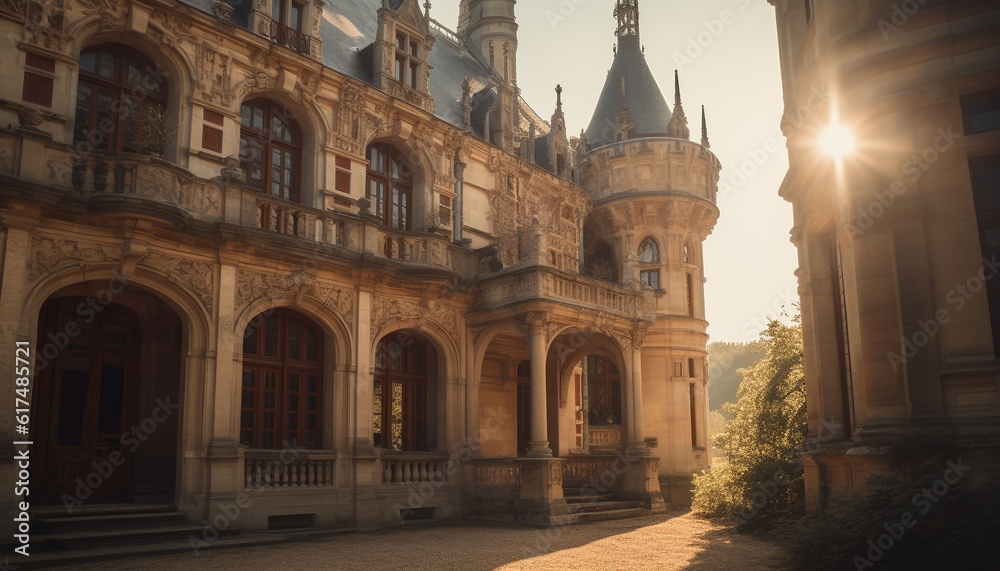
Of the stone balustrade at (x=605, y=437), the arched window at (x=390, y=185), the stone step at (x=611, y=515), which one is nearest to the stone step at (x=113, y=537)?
the stone step at (x=611, y=515)

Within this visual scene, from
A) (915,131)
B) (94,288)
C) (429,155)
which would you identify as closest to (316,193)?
(429,155)

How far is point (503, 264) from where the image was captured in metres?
18.6

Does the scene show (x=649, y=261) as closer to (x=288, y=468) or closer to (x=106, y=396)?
(x=288, y=468)

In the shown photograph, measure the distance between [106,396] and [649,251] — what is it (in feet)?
57.1

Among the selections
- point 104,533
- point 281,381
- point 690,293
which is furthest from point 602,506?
point 104,533

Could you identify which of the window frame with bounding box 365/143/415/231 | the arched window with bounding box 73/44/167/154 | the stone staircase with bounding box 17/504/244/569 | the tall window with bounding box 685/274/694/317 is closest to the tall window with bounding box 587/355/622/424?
the tall window with bounding box 685/274/694/317

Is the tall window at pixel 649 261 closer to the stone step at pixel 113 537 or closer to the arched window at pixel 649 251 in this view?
the arched window at pixel 649 251

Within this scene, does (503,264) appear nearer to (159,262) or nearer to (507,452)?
(507,452)

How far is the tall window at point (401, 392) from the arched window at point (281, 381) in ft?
5.26

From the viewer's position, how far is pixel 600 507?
17297mm

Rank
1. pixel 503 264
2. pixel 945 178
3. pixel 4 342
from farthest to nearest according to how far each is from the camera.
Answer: pixel 503 264 < pixel 4 342 < pixel 945 178

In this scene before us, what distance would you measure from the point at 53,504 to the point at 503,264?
34.7ft

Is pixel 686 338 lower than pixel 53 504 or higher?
higher

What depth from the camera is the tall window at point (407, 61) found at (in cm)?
1855
